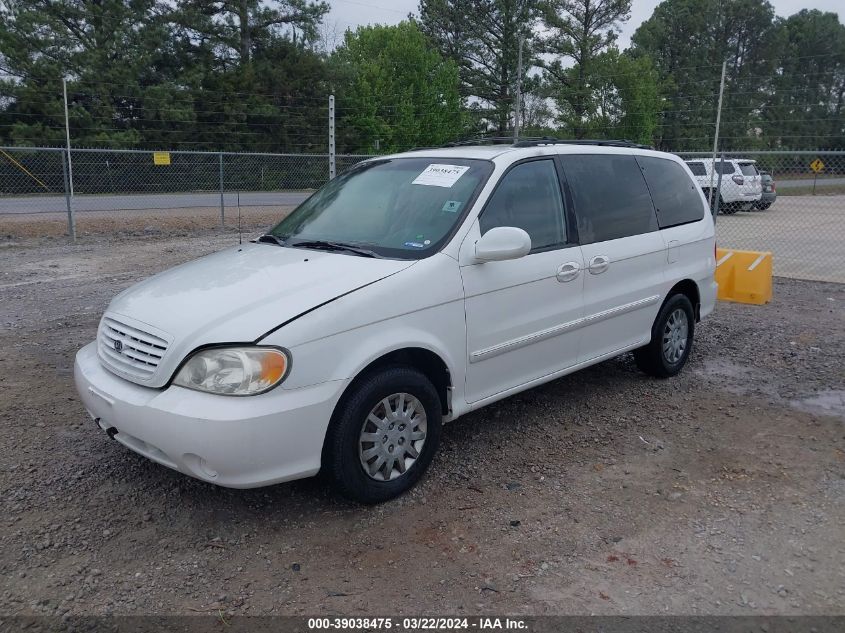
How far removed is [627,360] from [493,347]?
2.67 m

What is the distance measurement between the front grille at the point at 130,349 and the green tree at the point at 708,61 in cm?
4753

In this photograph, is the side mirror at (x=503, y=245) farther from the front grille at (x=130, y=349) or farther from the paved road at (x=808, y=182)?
the paved road at (x=808, y=182)

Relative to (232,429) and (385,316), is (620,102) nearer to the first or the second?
(385,316)

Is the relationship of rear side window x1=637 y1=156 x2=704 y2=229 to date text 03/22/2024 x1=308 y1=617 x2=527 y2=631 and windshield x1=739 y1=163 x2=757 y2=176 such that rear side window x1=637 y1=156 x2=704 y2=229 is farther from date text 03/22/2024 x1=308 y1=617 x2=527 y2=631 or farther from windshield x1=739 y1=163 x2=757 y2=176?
windshield x1=739 y1=163 x2=757 y2=176

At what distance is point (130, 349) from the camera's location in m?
3.41

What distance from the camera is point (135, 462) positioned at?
159 inches

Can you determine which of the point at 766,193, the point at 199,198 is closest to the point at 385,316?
the point at 199,198

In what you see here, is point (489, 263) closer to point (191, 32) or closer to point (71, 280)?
point (71, 280)

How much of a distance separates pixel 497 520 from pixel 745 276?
611 cm

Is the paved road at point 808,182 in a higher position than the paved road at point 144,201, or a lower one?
higher

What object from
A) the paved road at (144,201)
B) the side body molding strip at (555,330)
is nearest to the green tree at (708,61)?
the paved road at (144,201)

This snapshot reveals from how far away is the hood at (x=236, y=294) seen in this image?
125 inches

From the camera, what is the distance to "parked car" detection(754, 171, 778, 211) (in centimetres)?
2223

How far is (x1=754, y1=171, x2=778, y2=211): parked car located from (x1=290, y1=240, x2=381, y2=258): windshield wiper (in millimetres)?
21058
